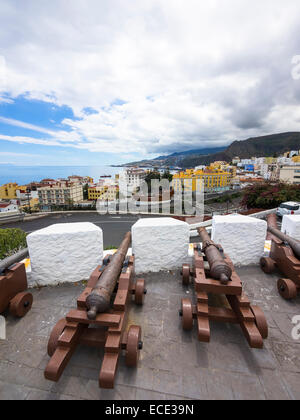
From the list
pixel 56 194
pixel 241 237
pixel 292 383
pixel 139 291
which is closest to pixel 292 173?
pixel 241 237

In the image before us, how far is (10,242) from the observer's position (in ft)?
24.7

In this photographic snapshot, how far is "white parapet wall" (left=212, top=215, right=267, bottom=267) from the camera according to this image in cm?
435

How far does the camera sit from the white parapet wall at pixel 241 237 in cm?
435

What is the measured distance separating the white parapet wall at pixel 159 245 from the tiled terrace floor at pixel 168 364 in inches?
43.1

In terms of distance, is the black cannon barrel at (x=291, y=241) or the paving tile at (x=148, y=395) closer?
the paving tile at (x=148, y=395)

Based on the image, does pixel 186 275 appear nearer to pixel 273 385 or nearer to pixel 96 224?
pixel 273 385

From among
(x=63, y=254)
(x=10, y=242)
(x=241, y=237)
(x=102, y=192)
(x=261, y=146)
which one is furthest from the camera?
(x=261, y=146)

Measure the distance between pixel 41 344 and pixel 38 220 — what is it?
19364 millimetres

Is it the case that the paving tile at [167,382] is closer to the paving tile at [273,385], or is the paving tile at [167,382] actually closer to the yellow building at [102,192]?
the paving tile at [273,385]

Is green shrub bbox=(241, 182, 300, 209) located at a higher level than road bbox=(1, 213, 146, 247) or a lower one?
higher

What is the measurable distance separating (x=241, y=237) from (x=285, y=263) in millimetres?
982

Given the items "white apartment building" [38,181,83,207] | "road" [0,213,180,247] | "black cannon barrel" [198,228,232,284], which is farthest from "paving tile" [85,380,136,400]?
"white apartment building" [38,181,83,207]

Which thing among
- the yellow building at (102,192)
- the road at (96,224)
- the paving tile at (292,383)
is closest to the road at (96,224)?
the road at (96,224)

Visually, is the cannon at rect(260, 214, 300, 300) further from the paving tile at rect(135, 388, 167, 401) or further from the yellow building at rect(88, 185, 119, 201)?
the yellow building at rect(88, 185, 119, 201)
